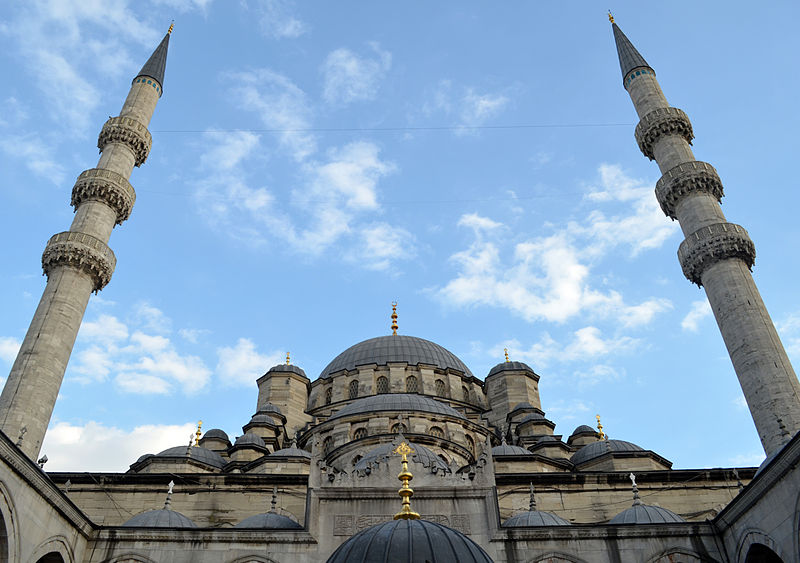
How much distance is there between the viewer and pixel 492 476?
13773mm

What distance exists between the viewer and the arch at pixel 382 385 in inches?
1165

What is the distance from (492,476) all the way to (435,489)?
1204mm

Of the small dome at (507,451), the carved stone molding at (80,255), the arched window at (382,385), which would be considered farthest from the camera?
the arched window at (382,385)

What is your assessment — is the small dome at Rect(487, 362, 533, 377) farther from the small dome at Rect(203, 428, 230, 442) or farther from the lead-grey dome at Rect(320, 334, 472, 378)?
the small dome at Rect(203, 428, 230, 442)

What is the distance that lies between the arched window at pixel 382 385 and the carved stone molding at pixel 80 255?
42.8 ft

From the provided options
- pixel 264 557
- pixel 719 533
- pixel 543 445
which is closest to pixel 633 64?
pixel 543 445

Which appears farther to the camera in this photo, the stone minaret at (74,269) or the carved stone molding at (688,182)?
the carved stone molding at (688,182)

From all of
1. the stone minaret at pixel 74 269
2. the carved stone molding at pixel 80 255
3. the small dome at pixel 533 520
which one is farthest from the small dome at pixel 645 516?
the carved stone molding at pixel 80 255

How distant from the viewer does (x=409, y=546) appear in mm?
6203

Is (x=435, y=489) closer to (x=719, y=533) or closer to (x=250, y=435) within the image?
(x=719, y=533)

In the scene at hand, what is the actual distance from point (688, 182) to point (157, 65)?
2090cm

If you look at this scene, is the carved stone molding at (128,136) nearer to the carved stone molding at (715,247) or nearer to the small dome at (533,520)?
the small dome at (533,520)

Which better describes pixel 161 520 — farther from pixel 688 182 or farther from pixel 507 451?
pixel 688 182

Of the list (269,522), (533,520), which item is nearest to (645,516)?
(533,520)
